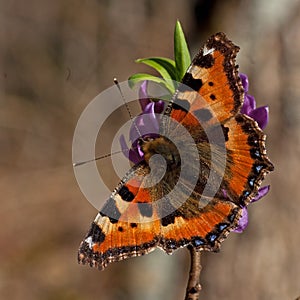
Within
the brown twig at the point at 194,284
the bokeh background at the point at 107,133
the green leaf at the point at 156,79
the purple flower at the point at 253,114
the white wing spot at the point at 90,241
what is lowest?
the brown twig at the point at 194,284

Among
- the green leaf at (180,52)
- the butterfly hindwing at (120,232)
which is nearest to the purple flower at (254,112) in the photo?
the green leaf at (180,52)

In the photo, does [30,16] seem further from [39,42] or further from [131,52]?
[131,52]

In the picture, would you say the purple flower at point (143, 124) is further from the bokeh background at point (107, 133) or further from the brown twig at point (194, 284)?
the bokeh background at point (107, 133)

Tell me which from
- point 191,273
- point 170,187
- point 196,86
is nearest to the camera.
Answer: point 191,273

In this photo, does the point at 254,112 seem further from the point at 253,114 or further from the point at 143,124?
the point at 143,124

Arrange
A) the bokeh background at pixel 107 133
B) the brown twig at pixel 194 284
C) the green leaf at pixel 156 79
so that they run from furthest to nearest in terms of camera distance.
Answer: the bokeh background at pixel 107 133, the green leaf at pixel 156 79, the brown twig at pixel 194 284

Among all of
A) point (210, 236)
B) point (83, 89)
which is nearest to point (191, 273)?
point (210, 236)
